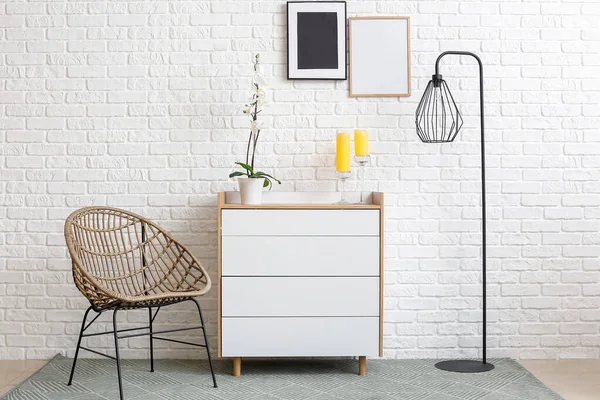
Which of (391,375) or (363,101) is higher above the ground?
(363,101)

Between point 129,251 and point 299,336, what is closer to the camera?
point 299,336

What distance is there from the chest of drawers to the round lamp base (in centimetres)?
47

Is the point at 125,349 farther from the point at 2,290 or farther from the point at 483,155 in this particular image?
the point at 483,155

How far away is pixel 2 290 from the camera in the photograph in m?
3.60

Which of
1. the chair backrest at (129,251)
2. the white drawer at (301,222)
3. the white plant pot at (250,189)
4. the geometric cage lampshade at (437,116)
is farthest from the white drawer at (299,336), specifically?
the geometric cage lampshade at (437,116)

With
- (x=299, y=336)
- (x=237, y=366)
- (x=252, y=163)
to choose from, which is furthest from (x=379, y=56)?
(x=237, y=366)

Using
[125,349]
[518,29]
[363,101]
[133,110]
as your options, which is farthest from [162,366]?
[518,29]

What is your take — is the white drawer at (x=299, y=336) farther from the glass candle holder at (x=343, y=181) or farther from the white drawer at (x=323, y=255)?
the glass candle holder at (x=343, y=181)

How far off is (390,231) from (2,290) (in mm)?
2030

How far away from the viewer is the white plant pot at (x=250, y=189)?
3.29 metres

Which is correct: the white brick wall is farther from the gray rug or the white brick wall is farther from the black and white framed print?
the gray rug

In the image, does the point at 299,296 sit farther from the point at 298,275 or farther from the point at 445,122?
the point at 445,122

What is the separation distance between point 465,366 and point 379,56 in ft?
5.30

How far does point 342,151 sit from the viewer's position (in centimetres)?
344
